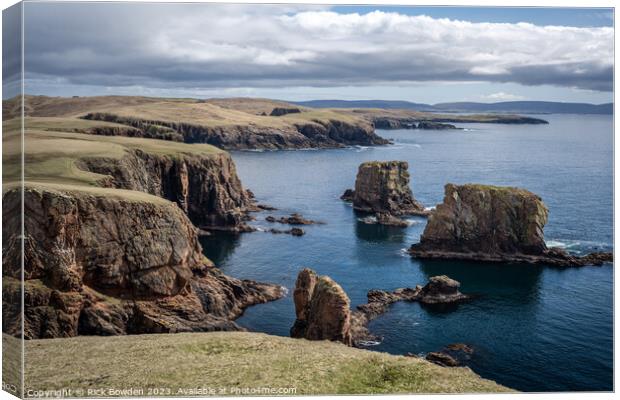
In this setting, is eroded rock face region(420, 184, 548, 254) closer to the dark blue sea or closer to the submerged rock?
the dark blue sea

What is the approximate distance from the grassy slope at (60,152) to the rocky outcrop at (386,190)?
1593 inches

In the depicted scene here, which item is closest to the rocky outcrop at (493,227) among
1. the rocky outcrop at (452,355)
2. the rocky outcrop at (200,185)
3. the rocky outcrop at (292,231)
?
the rocky outcrop at (292,231)

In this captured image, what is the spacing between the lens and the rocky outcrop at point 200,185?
115 m

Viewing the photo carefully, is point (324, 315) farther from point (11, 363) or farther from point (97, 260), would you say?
point (11, 363)

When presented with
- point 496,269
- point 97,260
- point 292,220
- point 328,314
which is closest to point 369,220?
point 292,220

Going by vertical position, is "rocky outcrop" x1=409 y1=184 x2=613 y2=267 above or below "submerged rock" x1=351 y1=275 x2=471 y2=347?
above

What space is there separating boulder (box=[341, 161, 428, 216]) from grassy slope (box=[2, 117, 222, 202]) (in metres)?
40.5

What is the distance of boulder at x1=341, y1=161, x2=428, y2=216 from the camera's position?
141m

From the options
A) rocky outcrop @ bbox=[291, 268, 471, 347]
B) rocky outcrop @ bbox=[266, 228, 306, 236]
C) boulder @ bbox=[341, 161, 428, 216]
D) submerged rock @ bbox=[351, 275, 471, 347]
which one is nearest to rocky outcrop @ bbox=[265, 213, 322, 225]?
rocky outcrop @ bbox=[266, 228, 306, 236]

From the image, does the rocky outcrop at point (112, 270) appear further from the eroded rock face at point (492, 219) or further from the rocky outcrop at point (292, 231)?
the eroded rock face at point (492, 219)

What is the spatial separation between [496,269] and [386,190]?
4725 cm

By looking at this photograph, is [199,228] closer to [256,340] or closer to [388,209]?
[388,209]

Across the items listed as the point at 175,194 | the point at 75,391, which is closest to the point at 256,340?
the point at 75,391

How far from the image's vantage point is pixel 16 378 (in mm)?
38531
